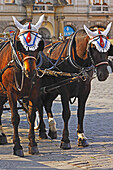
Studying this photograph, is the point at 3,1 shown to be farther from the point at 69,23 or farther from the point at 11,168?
the point at 11,168

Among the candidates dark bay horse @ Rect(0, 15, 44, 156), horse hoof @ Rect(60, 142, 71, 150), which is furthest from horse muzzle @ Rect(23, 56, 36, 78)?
horse hoof @ Rect(60, 142, 71, 150)

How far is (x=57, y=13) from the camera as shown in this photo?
116 ft

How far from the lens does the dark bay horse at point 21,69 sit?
6012 mm

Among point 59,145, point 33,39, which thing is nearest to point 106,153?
Result: point 59,145

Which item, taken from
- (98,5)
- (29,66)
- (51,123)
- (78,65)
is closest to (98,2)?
(98,5)

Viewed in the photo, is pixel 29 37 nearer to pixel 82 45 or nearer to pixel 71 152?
pixel 82 45

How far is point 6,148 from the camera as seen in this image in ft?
22.8

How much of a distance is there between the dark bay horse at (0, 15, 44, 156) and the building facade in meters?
26.6

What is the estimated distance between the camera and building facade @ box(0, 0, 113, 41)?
113 feet

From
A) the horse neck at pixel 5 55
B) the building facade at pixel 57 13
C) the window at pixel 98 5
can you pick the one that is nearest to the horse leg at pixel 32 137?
the horse neck at pixel 5 55

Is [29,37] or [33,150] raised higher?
[29,37]

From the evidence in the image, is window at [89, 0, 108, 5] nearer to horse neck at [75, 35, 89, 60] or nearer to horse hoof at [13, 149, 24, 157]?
horse neck at [75, 35, 89, 60]

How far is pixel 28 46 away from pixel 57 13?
97.5 feet

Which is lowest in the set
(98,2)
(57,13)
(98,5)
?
(57,13)
